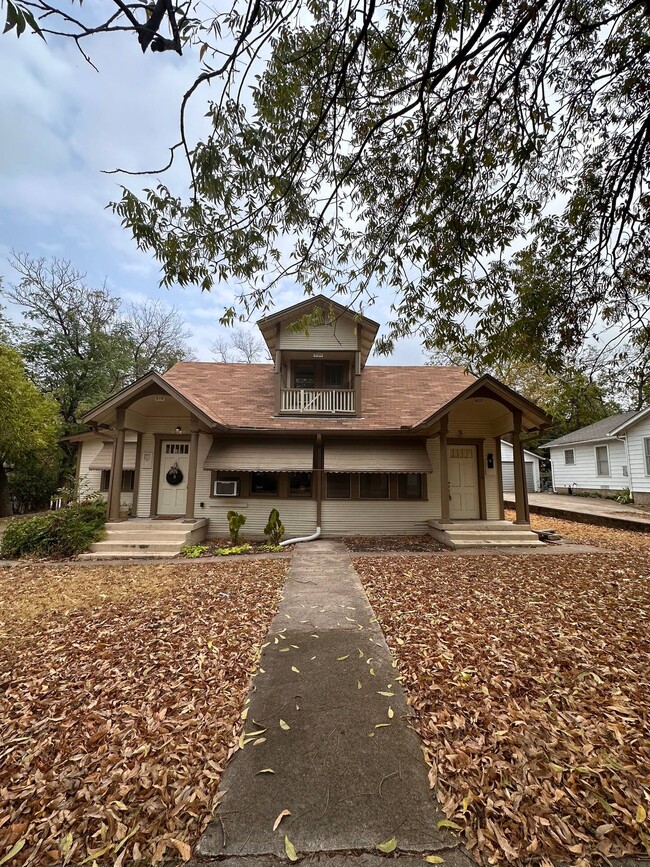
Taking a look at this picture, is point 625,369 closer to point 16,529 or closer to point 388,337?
point 388,337

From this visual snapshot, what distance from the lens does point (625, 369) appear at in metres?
6.03

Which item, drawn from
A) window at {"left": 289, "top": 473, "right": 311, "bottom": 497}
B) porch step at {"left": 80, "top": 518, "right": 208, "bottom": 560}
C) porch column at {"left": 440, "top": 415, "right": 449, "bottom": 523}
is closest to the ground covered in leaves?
porch column at {"left": 440, "top": 415, "right": 449, "bottom": 523}

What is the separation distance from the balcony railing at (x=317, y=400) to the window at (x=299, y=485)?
220 centimetres

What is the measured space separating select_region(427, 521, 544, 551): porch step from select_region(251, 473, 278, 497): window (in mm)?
5216

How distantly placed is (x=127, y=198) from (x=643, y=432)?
76.3 ft

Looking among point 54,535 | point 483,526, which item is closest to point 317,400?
point 483,526

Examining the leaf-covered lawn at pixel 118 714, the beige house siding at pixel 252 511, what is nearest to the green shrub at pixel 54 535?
the beige house siding at pixel 252 511

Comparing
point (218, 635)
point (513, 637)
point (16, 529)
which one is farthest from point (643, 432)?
point (16, 529)

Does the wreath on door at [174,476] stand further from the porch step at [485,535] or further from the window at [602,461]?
the window at [602,461]

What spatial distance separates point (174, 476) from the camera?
1173 cm

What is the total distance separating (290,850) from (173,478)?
36.0ft

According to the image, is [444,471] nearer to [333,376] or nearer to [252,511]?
[333,376]

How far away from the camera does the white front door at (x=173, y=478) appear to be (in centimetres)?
1166

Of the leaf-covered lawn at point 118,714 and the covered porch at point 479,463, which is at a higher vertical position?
the covered porch at point 479,463
